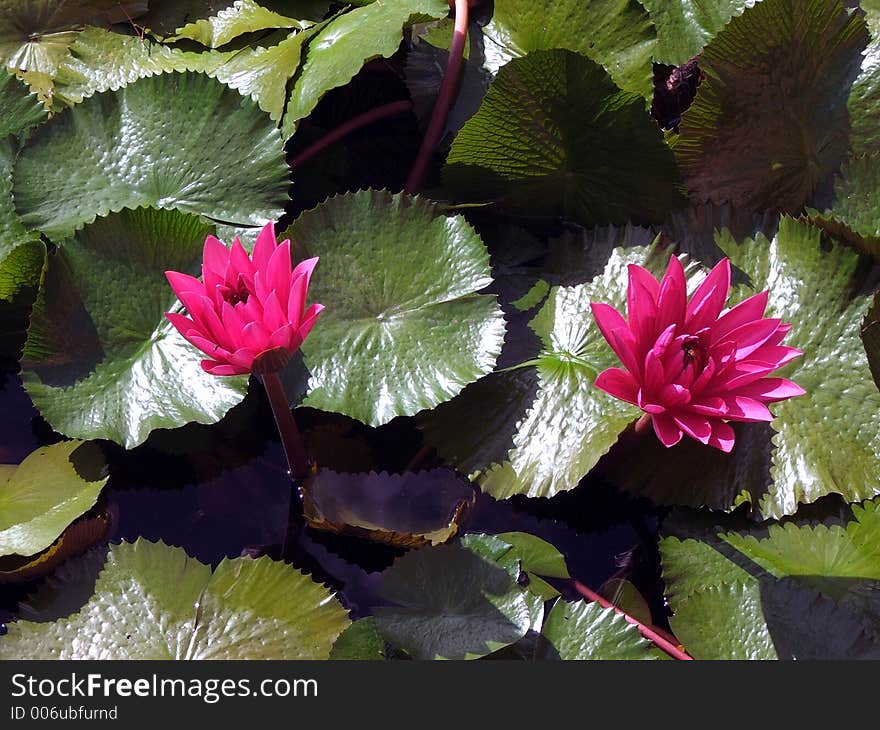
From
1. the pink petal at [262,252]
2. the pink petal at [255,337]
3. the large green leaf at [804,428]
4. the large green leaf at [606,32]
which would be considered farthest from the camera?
the large green leaf at [606,32]

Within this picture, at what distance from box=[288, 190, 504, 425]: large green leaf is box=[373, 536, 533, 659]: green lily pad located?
0.94ft

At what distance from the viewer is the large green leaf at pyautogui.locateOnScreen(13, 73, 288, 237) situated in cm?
188

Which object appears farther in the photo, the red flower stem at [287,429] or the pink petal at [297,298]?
the red flower stem at [287,429]

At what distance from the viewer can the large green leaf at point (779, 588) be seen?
1.49 meters

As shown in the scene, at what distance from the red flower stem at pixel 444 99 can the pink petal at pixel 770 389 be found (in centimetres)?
97

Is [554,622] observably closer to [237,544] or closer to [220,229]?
[237,544]

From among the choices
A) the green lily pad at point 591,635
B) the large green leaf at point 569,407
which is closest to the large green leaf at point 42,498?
the large green leaf at point 569,407

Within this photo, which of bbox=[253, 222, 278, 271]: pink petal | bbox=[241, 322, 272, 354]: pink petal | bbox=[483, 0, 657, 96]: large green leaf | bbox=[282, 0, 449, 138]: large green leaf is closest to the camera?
bbox=[241, 322, 272, 354]: pink petal

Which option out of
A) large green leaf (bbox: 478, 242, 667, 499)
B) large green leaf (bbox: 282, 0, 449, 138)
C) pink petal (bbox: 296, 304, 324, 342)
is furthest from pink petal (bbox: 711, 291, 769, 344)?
large green leaf (bbox: 282, 0, 449, 138)

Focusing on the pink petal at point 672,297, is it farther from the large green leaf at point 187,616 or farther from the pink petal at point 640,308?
the large green leaf at point 187,616

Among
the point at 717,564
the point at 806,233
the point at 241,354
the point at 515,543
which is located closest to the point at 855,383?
the point at 806,233

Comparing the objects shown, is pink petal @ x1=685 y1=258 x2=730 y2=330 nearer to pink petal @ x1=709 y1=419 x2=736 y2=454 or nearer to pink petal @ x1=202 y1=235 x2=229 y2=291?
pink petal @ x1=709 y1=419 x2=736 y2=454

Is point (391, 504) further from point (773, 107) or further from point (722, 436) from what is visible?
point (773, 107)

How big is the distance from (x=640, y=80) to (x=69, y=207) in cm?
131
